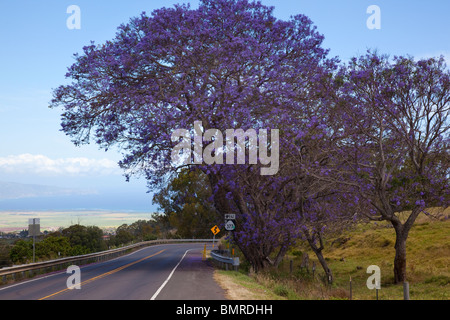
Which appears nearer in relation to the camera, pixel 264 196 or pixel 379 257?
pixel 264 196

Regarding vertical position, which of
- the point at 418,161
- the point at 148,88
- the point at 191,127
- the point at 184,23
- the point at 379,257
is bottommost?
the point at 379,257

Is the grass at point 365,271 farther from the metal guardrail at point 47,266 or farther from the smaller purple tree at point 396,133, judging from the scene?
the metal guardrail at point 47,266

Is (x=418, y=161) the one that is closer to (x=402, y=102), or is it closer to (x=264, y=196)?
(x=402, y=102)

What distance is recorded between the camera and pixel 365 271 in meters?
30.8

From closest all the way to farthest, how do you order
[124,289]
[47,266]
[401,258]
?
1. [124,289]
2. [401,258]
3. [47,266]

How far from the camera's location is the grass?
19672mm

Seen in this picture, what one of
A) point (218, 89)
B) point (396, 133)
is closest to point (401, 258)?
point (396, 133)

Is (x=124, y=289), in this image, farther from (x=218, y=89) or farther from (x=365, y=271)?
(x=365, y=271)

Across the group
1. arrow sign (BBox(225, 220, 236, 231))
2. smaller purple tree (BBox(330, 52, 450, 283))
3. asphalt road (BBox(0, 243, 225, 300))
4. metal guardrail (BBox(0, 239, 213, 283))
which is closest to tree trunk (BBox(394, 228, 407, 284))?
smaller purple tree (BBox(330, 52, 450, 283))

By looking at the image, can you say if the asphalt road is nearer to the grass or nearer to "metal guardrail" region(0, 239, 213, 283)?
"metal guardrail" region(0, 239, 213, 283)

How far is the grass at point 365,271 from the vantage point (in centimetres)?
1967

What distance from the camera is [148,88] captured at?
25719 mm
